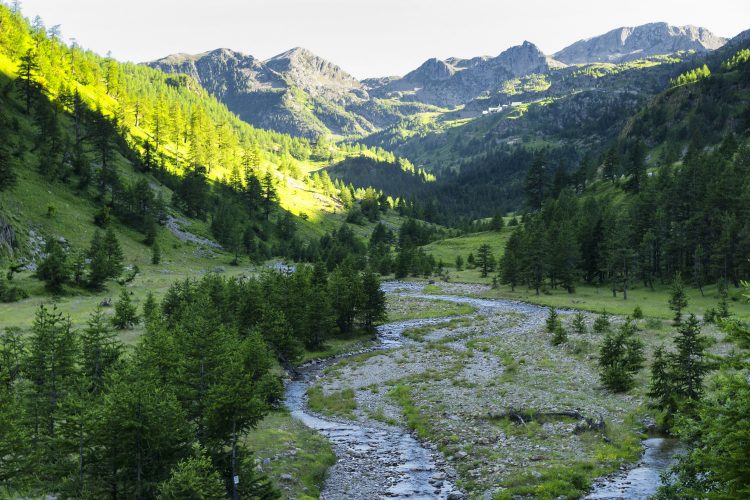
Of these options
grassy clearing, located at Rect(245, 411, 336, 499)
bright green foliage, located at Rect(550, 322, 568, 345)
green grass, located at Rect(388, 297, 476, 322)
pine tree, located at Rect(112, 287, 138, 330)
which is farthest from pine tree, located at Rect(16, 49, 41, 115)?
bright green foliage, located at Rect(550, 322, 568, 345)

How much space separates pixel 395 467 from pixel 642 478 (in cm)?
1467

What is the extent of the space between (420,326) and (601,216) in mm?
58956

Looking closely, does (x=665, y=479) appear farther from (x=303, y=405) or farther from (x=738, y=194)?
(x=738, y=194)

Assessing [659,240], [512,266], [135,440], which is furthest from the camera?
[512,266]

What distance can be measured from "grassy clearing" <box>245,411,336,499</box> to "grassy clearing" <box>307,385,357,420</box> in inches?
166

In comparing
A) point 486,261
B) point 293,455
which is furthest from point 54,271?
point 486,261

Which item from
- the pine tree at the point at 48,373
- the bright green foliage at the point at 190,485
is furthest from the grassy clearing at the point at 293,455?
the pine tree at the point at 48,373

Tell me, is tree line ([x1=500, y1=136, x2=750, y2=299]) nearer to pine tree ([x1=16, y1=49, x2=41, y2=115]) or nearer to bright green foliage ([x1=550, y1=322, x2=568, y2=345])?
bright green foliage ([x1=550, y1=322, x2=568, y2=345])

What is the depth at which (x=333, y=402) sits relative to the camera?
44844 millimetres

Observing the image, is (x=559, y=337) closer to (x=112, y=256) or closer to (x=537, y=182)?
(x=112, y=256)

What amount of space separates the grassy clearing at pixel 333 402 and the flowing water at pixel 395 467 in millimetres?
1042

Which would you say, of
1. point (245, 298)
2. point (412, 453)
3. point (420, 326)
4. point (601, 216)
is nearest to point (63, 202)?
point (245, 298)

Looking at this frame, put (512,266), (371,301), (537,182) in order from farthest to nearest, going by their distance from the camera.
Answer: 1. (537,182)
2. (512,266)
3. (371,301)

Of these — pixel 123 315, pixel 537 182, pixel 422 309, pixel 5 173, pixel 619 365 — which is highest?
pixel 537 182
